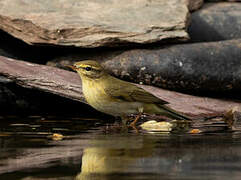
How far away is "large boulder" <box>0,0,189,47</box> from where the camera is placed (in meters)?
8.01

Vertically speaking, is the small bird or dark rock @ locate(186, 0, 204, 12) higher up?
dark rock @ locate(186, 0, 204, 12)

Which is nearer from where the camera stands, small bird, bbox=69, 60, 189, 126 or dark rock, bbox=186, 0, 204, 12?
small bird, bbox=69, 60, 189, 126

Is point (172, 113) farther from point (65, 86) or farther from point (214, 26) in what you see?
point (214, 26)

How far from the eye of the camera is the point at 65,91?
7.27 m

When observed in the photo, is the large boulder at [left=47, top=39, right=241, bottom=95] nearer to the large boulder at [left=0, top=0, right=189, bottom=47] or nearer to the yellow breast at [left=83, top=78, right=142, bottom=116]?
the large boulder at [left=0, top=0, right=189, bottom=47]

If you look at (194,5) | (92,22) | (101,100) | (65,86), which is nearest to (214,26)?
(194,5)

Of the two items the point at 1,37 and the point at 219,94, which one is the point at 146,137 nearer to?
the point at 219,94

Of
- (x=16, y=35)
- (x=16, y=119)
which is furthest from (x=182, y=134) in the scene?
(x=16, y=35)

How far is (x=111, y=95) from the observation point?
6.46 m

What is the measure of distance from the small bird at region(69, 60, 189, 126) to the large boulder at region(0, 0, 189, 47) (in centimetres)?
140

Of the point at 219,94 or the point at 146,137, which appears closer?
the point at 146,137

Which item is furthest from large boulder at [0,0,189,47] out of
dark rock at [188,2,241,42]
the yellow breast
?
the yellow breast

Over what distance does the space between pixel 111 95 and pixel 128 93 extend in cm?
25

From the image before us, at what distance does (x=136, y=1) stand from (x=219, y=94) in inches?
73.6
